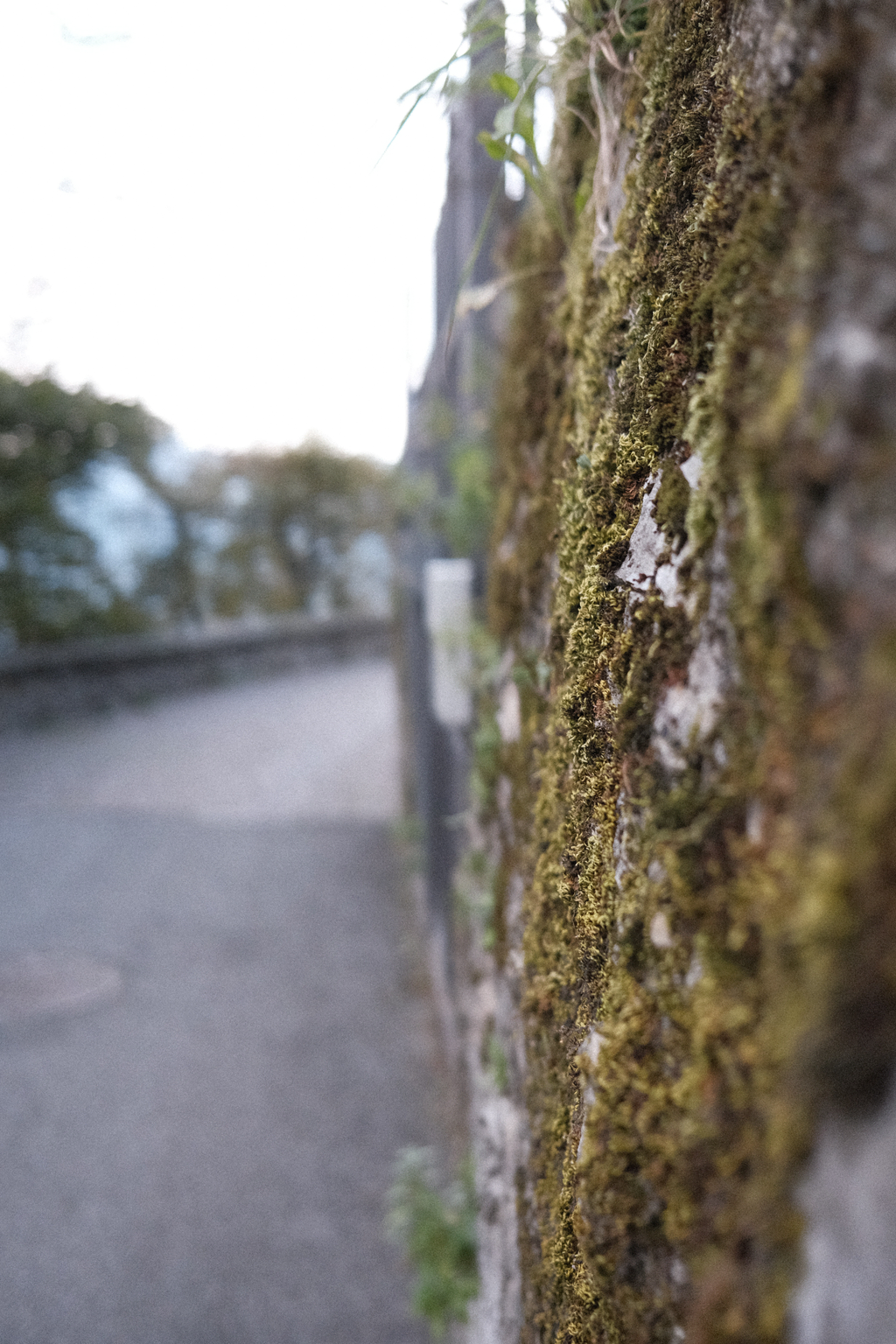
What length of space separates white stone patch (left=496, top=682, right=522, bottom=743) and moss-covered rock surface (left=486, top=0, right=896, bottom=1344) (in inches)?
18.0

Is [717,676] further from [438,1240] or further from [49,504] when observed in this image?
[49,504]

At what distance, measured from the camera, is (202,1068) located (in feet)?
12.3

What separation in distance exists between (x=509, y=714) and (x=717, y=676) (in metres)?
1.24

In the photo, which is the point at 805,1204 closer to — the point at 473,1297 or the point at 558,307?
the point at 558,307

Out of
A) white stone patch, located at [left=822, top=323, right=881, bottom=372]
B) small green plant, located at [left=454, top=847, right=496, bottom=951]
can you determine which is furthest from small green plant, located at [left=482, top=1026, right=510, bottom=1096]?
white stone patch, located at [left=822, top=323, right=881, bottom=372]

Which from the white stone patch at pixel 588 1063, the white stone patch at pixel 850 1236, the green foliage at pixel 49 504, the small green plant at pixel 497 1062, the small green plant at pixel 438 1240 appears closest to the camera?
the white stone patch at pixel 850 1236

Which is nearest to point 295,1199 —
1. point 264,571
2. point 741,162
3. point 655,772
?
point 655,772

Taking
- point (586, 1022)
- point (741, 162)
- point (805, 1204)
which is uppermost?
point (741, 162)

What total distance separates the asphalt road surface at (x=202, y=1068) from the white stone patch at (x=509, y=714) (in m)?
2.13

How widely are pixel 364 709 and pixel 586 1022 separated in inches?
431

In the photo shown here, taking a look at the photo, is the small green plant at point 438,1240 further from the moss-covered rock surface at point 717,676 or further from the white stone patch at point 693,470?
the white stone patch at point 693,470

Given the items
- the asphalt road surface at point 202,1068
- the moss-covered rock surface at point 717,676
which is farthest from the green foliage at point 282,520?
the moss-covered rock surface at point 717,676

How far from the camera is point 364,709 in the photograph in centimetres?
1197

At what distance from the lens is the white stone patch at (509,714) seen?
1.91m
